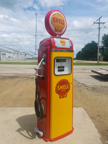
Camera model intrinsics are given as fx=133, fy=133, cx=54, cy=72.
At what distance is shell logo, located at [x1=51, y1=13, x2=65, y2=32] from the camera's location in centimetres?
256

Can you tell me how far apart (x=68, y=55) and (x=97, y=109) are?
262 centimetres

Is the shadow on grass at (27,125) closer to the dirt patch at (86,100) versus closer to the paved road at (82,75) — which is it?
the dirt patch at (86,100)

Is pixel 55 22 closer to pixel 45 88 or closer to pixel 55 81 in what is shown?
pixel 55 81

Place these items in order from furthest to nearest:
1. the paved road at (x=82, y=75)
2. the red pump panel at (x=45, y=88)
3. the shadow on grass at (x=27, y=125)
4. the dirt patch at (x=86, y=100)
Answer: the paved road at (x=82, y=75) < the dirt patch at (x=86, y=100) < the shadow on grass at (x=27, y=125) < the red pump panel at (x=45, y=88)

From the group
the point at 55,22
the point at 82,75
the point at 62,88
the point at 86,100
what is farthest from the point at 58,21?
the point at 82,75

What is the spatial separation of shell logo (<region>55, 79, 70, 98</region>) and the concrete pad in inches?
35.4

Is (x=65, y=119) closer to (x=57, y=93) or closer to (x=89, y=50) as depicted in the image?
(x=57, y=93)

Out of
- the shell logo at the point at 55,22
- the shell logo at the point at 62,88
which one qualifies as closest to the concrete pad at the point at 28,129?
the shell logo at the point at 62,88

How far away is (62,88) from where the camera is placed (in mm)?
2564

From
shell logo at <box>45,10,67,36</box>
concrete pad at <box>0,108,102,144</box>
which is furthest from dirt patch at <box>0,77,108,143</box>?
shell logo at <box>45,10,67,36</box>

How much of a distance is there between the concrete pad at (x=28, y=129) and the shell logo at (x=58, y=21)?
7.17 ft

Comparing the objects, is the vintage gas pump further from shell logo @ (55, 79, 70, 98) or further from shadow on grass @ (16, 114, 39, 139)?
shadow on grass @ (16, 114, 39, 139)

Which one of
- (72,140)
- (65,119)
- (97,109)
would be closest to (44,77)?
(65,119)

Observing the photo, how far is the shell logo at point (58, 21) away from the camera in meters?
2.56
